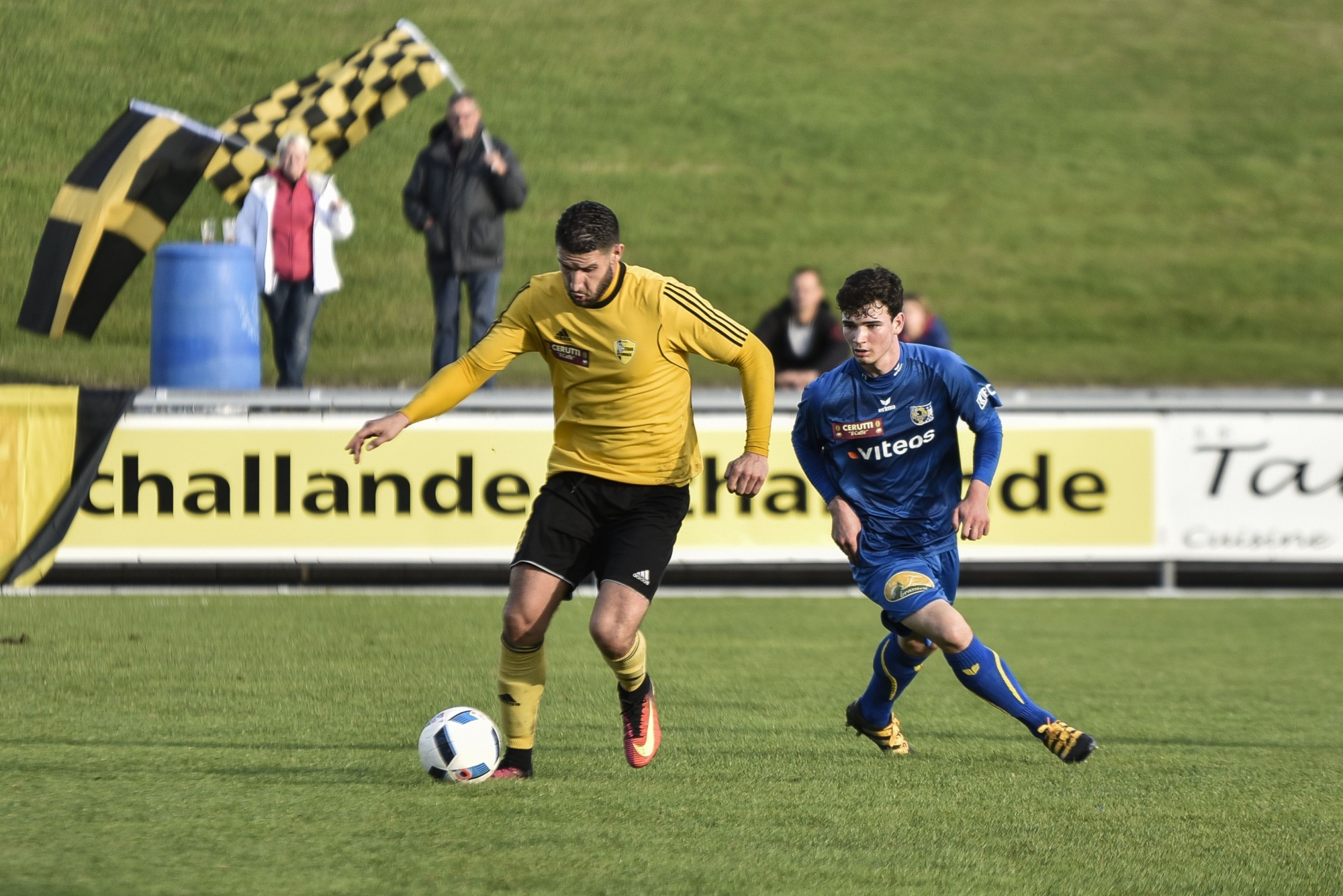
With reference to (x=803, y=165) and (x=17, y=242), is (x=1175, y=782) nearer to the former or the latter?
(x=17, y=242)

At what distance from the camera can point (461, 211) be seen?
1236 centimetres

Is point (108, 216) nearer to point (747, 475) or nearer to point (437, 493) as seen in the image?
point (437, 493)

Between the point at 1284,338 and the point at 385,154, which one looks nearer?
the point at 1284,338

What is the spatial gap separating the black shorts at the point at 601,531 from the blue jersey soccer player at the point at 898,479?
636 millimetres

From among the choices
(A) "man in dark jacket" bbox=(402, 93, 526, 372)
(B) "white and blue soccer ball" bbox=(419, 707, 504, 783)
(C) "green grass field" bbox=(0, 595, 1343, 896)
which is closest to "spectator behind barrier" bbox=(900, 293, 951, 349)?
(A) "man in dark jacket" bbox=(402, 93, 526, 372)

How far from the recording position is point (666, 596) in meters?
11.4

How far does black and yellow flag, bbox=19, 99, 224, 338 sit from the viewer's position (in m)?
12.6

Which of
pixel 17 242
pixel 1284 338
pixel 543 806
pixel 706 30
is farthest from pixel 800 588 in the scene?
pixel 706 30

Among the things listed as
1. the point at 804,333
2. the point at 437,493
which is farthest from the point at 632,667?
the point at 804,333

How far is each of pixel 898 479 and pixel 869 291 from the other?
0.80m

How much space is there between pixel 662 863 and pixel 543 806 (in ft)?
2.74

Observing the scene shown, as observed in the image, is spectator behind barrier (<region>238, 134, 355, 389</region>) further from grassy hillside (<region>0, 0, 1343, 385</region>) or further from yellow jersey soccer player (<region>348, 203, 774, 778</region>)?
yellow jersey soccer player (<region>348, 203, 774, 778</region>)

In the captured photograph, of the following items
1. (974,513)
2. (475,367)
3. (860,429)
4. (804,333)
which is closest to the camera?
(974,513)

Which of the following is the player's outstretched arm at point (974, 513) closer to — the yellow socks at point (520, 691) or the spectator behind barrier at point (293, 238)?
the yellow socks at point (520, 691)
